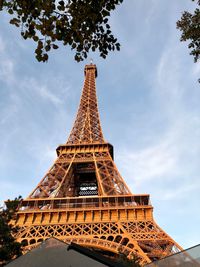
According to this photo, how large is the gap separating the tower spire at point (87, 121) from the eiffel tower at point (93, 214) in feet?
8.10

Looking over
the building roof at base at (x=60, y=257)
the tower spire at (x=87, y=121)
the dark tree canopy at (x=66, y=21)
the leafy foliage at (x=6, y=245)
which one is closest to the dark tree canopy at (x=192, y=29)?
the dark tree canopy at (x=66, y=21)

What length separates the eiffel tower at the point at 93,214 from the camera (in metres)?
19.3

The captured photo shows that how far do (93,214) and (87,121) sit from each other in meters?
19.7

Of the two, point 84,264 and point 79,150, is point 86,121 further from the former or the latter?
point 84,264

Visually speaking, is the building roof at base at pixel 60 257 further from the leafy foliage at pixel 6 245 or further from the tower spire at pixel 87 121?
the tower spire at pixel 87 121

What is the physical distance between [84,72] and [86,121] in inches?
718

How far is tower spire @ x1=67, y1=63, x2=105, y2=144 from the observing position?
37.1m

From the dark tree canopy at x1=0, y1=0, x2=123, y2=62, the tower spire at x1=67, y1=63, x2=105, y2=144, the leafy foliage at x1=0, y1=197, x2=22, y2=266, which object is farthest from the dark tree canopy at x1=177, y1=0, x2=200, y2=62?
the tower spire at x1=67, y1=63, x2=105, y2=144

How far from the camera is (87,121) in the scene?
Answer: 40.8 meters

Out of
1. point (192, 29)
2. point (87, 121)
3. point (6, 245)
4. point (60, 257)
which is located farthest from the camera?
point (87, 121)

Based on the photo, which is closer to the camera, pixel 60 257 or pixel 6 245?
pixel 60 257

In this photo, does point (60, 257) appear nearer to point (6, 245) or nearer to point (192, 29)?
point (192, 29)

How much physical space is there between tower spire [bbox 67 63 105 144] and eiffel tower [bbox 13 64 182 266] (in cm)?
247

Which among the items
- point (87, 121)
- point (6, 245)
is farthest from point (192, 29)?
point (87, 121)
